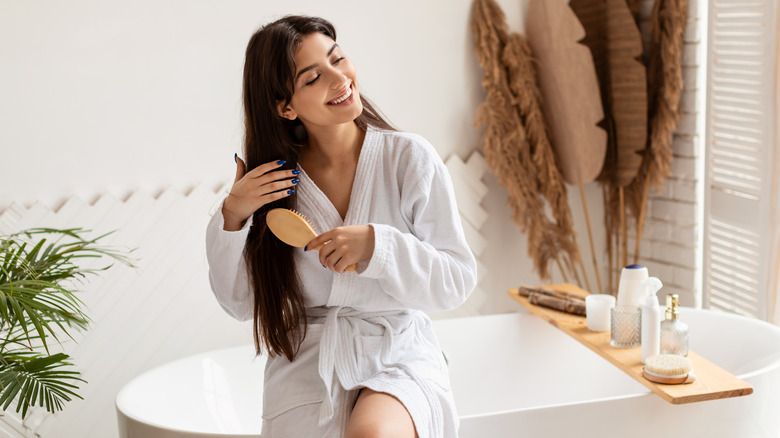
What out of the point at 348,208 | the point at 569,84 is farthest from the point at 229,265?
the point at 569,84

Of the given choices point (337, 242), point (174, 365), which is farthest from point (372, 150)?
point (174, 365)

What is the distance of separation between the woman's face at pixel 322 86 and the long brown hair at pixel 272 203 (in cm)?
2

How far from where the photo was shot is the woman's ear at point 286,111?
1.60m

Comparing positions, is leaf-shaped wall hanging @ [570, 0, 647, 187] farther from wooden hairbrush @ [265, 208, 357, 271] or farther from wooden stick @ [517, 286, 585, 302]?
wooden hairbrush @ [265, 208, 357, 271]

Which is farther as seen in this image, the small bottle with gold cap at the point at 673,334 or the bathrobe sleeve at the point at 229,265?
the small bottle with gold cap at the point at 673,334

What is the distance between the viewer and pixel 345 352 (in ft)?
5.33

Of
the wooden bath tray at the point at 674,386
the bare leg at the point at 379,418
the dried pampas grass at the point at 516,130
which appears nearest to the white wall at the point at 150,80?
the dried pampas grass at the point at 516,130

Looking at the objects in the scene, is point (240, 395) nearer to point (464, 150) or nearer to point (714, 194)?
point (464, 150)

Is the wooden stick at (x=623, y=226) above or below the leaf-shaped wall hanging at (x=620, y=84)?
below

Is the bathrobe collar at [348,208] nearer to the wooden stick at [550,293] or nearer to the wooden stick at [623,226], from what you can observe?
the wooden stick at [550,293]

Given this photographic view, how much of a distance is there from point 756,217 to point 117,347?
7.72ft

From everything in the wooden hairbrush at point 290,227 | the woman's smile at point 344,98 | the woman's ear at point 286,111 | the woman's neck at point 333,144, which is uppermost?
the woman's smile at point 344,98

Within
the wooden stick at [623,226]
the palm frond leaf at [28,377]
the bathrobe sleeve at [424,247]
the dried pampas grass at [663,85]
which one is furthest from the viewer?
the wooden stick at [623,226]

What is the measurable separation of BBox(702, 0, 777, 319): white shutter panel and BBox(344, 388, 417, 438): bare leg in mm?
1729
